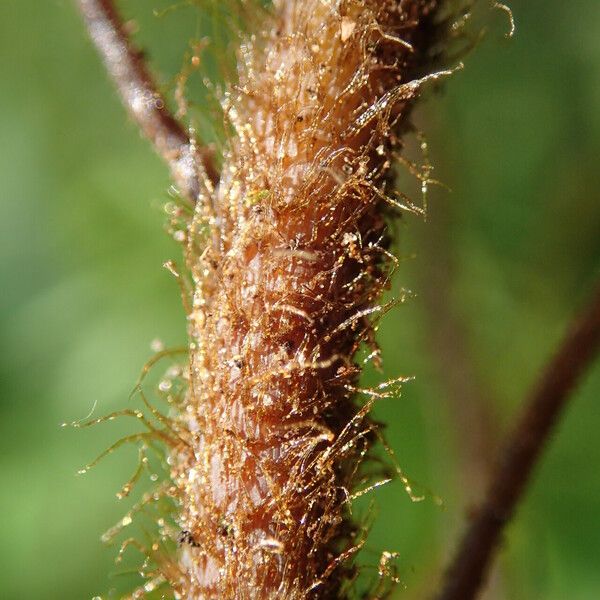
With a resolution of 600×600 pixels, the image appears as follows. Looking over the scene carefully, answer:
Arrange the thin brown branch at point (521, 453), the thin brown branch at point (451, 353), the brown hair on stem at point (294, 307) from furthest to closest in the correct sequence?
the thin brown branch at point (451, 353)
the thin brown branch at point (521, 453)
the brown hair on stem at point (294, 307)

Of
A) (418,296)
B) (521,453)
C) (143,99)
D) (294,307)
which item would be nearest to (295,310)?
(294,307)

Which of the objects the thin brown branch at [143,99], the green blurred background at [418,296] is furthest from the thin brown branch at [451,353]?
the thin brown branch at [143,99]

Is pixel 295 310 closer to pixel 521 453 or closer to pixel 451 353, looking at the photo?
pixel 521 453

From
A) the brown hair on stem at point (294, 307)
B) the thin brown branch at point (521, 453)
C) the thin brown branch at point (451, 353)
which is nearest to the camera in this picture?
the brown hair on stem at point (294, 307)

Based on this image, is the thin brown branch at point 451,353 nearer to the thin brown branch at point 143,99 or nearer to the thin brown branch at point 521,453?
the thin brown branch at point 521,453

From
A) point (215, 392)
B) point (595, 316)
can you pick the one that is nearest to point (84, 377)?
point (595, 316)

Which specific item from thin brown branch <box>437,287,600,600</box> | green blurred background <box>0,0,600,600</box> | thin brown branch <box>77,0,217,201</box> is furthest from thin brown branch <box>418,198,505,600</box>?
thin brown branch <box>77,0,217,201</box>
